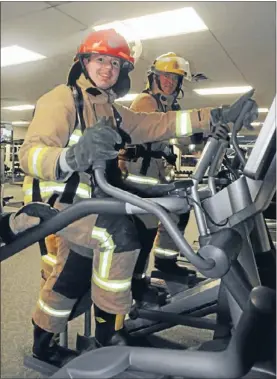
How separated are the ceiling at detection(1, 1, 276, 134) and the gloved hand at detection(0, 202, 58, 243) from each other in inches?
24.7

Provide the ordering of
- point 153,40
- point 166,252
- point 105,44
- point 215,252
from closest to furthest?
point 215,252 → point 105,44 → point 166,252 → point 153,40

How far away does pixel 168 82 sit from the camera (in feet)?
8.89

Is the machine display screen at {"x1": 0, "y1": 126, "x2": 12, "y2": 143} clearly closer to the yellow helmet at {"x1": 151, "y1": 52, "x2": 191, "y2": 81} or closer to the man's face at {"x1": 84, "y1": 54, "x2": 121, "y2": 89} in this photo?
the yellow helmet at {"x1": 151, "y1": 52, "x2": 191, "y2": 81}

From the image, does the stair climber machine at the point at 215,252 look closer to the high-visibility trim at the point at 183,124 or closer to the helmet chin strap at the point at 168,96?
the high-visibility trim at the point at 183,124

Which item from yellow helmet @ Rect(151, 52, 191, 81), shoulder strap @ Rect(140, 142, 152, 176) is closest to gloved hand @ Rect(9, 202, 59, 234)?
shoulder strap @ Rect(140, 142, 152, 176)

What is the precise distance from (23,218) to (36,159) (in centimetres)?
18

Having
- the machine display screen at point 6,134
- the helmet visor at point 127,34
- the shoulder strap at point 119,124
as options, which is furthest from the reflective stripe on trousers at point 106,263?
the machine display screen at point 6,134

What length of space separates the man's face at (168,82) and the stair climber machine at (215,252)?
1.43 meters

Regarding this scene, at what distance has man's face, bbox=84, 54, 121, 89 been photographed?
5.61 ft

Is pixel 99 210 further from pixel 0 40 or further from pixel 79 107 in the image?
pixel 79 107

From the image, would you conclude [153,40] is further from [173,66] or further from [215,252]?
[215,252]

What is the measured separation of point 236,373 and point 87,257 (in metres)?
0.86

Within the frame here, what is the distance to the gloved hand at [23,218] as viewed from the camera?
1.21 metres

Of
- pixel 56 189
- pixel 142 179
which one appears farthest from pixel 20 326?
pixel 142 179
